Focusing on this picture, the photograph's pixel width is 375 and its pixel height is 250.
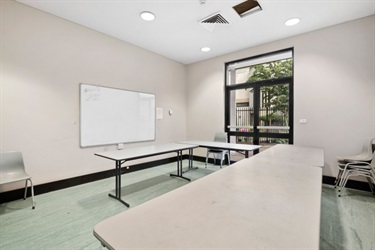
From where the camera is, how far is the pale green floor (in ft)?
5.70

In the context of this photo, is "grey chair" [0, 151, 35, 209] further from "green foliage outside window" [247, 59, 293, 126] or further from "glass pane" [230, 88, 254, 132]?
"green foliage outside window" [247, 59, 293, 126]

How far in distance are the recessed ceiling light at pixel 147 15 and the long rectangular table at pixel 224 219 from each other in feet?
9.38

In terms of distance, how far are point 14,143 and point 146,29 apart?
9.42 ft

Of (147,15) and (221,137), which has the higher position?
(147,15)

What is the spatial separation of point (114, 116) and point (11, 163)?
1725mm

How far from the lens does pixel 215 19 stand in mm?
3092

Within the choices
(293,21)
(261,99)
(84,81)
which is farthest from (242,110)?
(84,81)

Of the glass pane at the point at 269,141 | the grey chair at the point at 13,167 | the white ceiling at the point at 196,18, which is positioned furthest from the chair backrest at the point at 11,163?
the glass pane at the point at 269,141

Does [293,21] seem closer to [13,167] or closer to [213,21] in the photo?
[213,21]

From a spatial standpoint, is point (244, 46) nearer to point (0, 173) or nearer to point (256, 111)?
point (256, 111)

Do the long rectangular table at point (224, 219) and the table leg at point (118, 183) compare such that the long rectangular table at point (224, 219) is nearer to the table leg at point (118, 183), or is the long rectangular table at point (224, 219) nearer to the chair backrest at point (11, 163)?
the table leg at point (118, 183)

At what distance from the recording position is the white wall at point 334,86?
9.81 feet

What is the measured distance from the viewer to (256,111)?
4262mm

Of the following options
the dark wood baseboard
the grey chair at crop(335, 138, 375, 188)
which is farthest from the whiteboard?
the grey chair at crop(335, 138, 375, 188)
